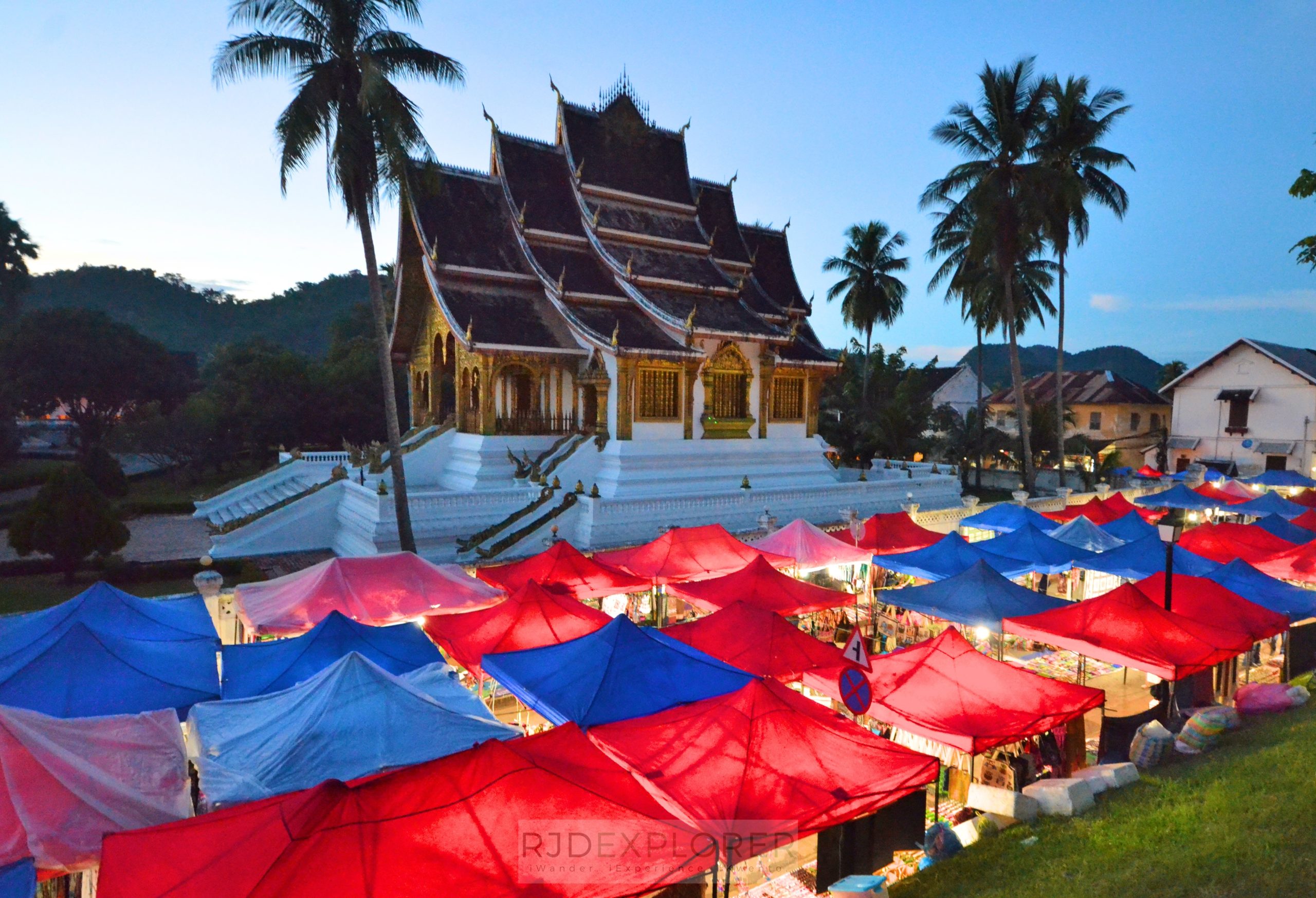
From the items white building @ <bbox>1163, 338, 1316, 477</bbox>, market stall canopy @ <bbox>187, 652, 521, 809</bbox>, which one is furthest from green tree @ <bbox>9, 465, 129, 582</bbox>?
white building @ <bbox>1163, 338, 1316, 477</bbox>

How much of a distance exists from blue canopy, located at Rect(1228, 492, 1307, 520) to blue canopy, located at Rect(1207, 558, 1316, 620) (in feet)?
34.5

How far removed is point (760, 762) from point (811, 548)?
862cm

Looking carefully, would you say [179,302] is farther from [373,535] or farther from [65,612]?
[65,612]

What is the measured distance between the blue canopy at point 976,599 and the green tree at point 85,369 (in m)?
34.0

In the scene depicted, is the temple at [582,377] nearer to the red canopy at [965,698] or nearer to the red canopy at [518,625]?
the red canopy at [518,625]

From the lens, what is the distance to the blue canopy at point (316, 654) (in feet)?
25.7

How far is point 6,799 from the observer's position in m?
4.88

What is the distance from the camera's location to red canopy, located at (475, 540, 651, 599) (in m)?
11.8

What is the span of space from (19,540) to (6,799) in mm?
12499

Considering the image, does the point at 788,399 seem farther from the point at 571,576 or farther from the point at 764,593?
the point at 571,576

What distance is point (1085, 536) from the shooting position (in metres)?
15.5

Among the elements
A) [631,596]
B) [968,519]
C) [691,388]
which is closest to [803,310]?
[691,388]

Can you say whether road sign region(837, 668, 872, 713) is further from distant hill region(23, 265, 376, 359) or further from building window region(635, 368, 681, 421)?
distant hill region(23, 265, 376, 359)

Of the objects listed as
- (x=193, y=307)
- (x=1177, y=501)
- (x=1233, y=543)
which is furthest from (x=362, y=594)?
(x=193, y=307)
